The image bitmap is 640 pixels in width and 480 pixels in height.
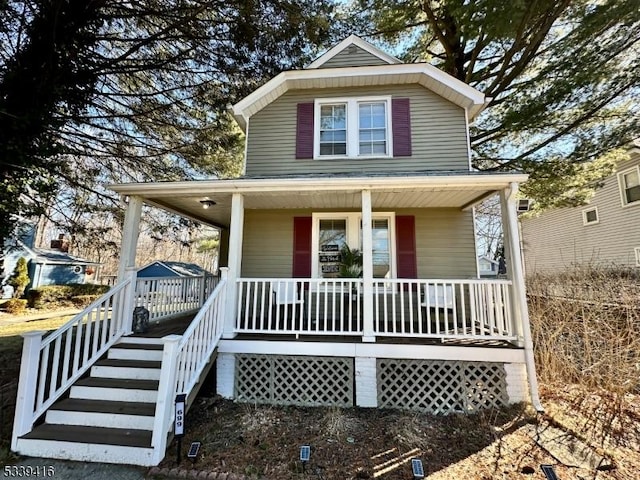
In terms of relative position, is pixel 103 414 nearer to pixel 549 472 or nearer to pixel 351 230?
pixel 549 472

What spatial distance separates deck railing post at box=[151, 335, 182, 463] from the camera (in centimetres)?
343

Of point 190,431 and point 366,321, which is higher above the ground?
point 366,321

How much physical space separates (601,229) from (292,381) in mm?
14942

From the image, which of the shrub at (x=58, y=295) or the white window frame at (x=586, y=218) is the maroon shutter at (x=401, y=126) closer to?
the white window frame at (x=586, y=218)

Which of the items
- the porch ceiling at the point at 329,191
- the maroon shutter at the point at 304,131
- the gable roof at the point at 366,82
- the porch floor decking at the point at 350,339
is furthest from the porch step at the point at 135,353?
the gable roof at the point at 366,82

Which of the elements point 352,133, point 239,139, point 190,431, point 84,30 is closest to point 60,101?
point 84,30

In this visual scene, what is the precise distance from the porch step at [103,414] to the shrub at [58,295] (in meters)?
14.9

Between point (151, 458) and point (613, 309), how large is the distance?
7391 millimetres

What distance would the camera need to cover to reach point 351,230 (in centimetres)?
723

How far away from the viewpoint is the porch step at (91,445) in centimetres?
343

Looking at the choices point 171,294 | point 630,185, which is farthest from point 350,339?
point 630,185

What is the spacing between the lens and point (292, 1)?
7207mm

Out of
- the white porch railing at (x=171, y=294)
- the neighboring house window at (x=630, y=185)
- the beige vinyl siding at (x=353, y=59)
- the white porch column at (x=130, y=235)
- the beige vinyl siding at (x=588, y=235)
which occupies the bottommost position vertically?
the white porch railing at (x=171, y=294)

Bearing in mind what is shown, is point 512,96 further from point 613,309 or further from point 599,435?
point 599,435
